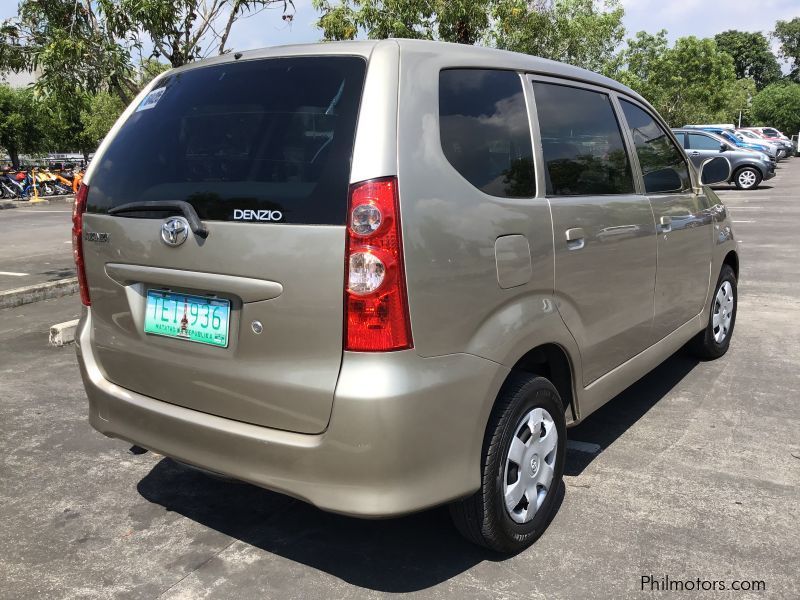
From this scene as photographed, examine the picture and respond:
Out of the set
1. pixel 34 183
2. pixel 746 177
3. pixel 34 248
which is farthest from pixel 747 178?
pixel 34 183

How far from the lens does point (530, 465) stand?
2773 mm

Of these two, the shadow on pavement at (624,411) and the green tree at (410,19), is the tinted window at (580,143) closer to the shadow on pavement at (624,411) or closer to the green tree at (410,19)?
the shadow on pavement at (624,411)

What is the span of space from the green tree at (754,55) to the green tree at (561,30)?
8555cm

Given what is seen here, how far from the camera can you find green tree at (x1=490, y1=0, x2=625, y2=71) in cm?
1617

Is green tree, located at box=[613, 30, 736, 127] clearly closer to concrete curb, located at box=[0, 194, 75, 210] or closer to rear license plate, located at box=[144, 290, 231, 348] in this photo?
concrete curb, located at box=[0, 194, 75, 210]

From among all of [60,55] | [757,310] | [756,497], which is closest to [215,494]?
[756,497]

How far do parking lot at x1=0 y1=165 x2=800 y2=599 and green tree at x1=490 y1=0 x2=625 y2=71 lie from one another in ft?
40.7

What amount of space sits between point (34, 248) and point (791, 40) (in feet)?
377

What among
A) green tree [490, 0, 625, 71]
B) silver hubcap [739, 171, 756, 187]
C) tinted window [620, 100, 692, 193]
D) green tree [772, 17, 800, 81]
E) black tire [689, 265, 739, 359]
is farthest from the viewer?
green tree [772, 17, 800, 81]

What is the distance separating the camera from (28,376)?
507cm

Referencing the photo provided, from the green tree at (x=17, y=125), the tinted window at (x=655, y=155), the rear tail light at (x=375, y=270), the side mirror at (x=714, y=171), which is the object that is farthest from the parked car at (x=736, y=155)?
the green tree at (x=17, y=125)

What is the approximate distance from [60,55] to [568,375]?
556cm

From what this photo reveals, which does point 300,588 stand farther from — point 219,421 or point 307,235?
point 307,235

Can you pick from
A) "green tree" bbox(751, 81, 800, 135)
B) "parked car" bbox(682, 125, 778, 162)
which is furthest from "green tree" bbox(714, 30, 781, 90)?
"parked car" bbox(682, 125, 778, 162)
